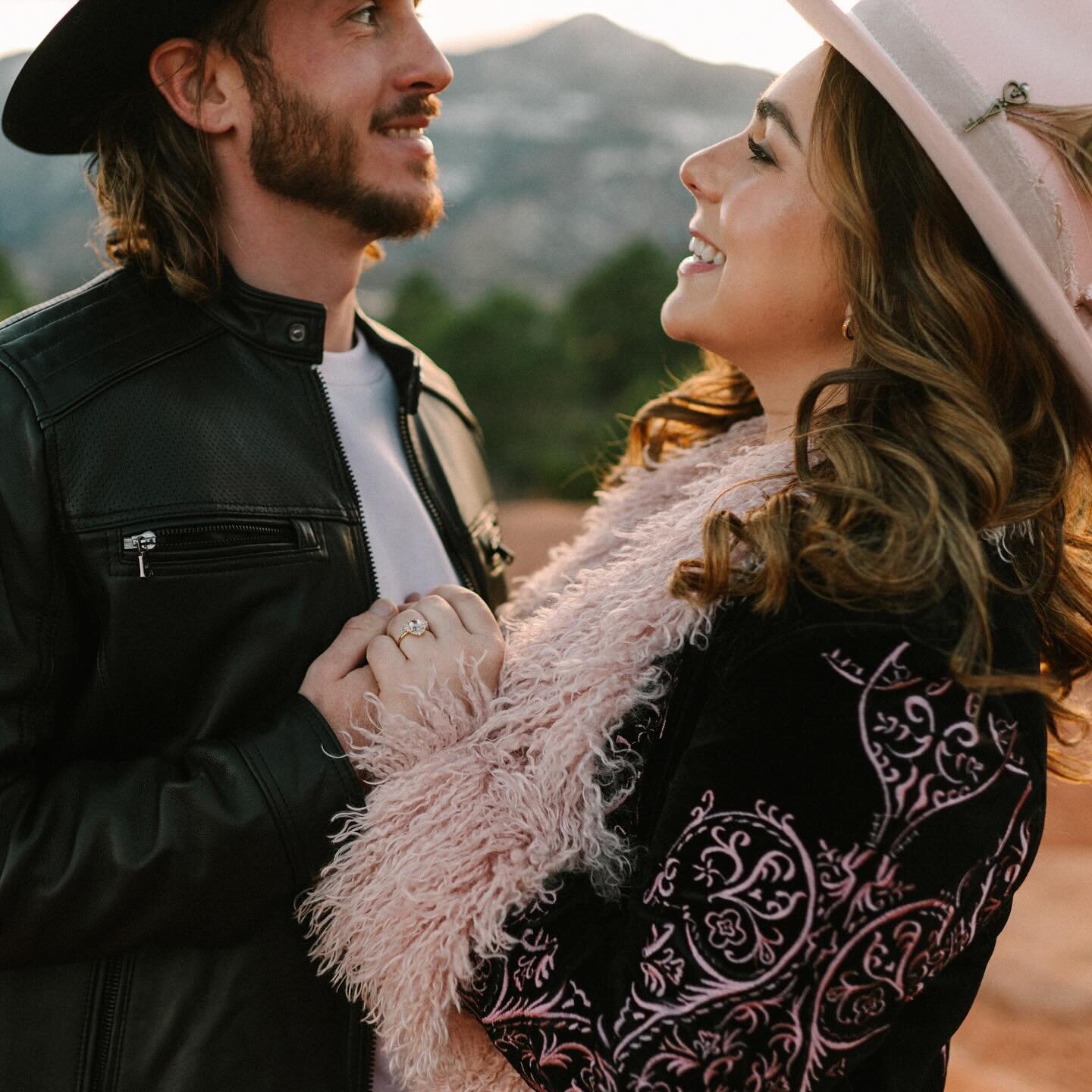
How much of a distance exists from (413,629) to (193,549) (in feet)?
1.31

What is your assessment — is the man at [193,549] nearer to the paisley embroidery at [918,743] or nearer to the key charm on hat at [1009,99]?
the paisley embroidery at [918,743]

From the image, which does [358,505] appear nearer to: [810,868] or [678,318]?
[678,318]

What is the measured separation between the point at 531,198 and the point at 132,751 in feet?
143

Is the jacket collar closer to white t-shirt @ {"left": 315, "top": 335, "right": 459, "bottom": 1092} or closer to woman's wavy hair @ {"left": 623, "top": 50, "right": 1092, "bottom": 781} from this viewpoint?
white t-shirt @ {"left": 315, "top": 335, "right": 459, "bottom": 1092}

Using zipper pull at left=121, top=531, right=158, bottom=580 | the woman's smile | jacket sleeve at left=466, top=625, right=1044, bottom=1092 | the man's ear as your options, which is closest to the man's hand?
zipper pull at left=121, top=531, right=158, bottom=580

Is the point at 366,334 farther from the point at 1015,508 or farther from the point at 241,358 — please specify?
the point at 1015,508

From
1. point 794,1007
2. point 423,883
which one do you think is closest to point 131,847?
point 423,883

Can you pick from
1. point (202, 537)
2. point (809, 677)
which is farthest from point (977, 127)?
point (202, 537)

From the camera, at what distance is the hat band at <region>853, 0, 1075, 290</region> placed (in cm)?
151

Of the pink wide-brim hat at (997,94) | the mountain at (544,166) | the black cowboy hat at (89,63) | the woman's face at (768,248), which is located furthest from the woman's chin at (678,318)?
the mountain at (544,166)

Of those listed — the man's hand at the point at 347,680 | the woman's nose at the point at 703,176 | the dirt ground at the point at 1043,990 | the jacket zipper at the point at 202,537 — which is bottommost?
the dirt ground at the point at 1043,990

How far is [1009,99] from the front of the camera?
1.51 m

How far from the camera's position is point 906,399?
1.66 m

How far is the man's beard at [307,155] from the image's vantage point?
2.12 m
